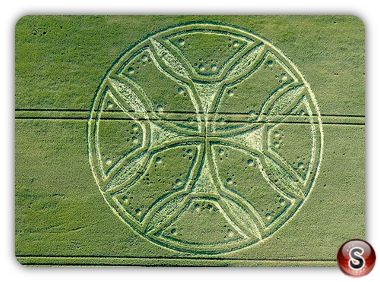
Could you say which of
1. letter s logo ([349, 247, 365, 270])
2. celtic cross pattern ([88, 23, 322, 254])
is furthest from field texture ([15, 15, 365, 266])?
letter s logo ([349, 247, 365, 270])

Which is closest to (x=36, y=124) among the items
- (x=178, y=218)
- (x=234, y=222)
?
(x=178, y=218)

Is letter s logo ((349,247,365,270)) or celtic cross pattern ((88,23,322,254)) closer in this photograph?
letter s logo ((349,247,365,270))

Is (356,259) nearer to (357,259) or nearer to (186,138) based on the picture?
(357,259)

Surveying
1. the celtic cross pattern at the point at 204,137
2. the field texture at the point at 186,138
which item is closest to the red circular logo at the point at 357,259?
the field texture at the point at 186,138

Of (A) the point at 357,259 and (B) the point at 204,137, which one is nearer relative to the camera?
(A) the point at 357,259

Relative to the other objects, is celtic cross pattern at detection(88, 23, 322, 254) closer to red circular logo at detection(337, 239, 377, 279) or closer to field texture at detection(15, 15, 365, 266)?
A: field texture at detection(15, 15, 365, 266)

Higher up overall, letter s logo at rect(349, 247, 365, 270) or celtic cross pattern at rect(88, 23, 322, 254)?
celtic cross pattern at rect(88, 23, 322, 254)

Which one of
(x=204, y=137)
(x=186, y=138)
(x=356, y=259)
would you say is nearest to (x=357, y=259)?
(x=356, y=259)

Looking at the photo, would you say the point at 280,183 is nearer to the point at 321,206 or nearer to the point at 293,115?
the point at 321,206
